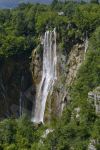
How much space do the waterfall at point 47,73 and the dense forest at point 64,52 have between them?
0.79 m

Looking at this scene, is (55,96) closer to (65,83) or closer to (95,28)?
(65,83)

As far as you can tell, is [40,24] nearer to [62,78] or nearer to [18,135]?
[62,78]

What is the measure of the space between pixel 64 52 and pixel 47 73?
278cm

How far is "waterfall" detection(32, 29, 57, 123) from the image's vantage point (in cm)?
5050

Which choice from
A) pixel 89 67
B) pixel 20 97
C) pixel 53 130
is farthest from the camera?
pixel 20 97

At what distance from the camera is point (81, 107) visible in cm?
3822

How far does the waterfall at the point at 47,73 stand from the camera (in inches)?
1988

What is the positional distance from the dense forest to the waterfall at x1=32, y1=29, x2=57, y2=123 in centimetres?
79

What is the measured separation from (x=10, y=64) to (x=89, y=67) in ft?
32.3

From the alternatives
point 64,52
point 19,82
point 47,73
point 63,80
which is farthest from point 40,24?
point 63,80

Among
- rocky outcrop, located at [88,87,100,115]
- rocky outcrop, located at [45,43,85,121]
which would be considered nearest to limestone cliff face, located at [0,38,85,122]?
rocky outcrop, located at [45,43,85,121]

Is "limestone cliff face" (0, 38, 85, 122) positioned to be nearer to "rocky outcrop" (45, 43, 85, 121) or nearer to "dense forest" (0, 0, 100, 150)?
"dense forest" (0, 0, 100, 150)

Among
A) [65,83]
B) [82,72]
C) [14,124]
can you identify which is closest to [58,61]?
[65,83]

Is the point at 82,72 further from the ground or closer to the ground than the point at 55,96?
further from the ground
